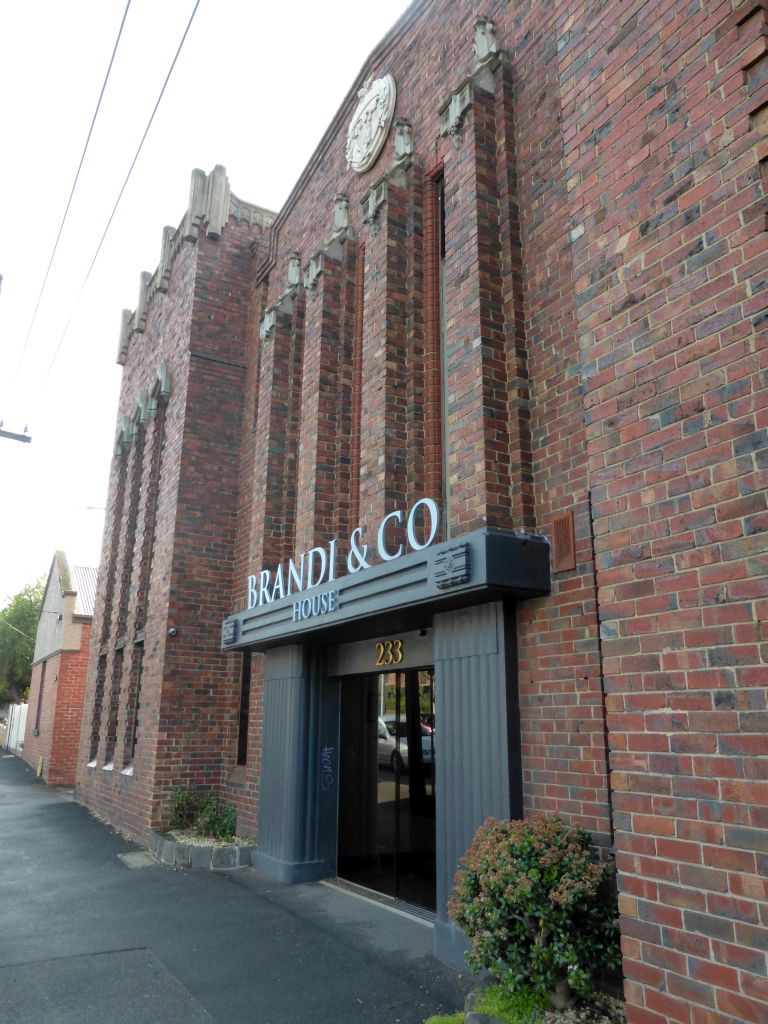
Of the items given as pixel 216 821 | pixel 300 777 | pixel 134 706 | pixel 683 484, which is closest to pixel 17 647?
pixel 134 706

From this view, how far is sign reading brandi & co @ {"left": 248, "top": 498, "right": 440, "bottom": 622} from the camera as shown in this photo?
6.93 meters

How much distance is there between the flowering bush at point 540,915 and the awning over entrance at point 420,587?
185cm

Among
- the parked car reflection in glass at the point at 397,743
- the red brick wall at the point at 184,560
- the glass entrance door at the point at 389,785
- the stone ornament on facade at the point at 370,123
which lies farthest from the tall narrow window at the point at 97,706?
the stone ornament on facade at the point at 370,123

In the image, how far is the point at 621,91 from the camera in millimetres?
4523

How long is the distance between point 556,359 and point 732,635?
354 centimetres

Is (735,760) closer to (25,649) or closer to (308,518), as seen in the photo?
(308,518)

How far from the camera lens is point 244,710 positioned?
11.8 m

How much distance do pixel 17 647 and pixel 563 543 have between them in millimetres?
45934

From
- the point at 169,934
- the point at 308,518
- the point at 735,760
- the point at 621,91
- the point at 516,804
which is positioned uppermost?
the point at 621,91

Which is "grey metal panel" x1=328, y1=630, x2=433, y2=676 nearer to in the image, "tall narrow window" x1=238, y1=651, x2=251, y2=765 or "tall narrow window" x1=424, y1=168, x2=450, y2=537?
"tall narrow window" x1=424, y1=168, x2=450, y2=537

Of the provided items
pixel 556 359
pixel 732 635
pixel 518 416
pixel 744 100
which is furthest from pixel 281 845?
pixel 744 100

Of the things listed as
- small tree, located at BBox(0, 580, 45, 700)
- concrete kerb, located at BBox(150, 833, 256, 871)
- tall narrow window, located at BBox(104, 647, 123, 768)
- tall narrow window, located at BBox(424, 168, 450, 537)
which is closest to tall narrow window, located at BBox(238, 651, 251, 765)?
concrete kerb, located at BBox(150, 833, 256, 871)

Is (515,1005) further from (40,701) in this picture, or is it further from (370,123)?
(40,701)

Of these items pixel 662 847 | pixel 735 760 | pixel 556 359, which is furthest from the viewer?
pixel 556 359
